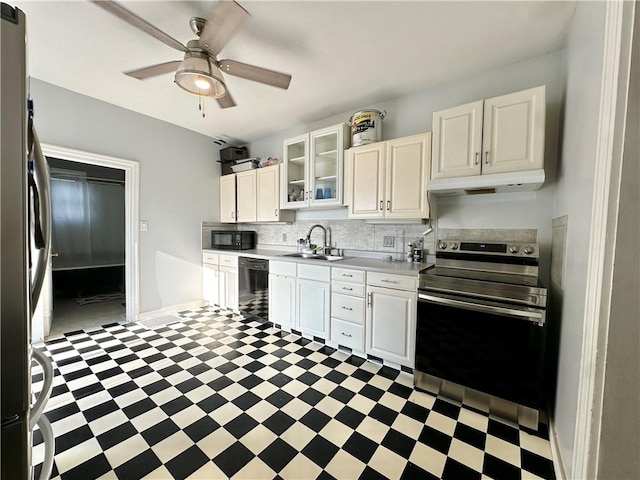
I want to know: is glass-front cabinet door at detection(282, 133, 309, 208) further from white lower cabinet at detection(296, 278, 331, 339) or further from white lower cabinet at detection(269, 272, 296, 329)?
white lower cabinet at detection(296, 278, 331, 339)

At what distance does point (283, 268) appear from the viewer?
2904 mm

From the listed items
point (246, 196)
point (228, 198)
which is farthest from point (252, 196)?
point (228, 198)

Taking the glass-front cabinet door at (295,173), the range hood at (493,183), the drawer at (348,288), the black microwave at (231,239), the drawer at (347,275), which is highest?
the glass-front cabinet door at (295,173)

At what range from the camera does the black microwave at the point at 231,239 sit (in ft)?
12.4

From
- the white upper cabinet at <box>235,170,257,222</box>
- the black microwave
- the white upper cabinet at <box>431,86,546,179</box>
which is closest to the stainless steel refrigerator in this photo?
the white upper cabinet at <box>431,86,546,179</box>

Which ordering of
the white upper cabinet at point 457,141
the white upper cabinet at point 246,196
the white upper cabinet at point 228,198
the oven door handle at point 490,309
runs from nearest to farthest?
the oven door handle at point 490,309, the white upper cabinet at point 457,141, the white upper cabinet at point 246,196, the white upper cabinet at point 228,198

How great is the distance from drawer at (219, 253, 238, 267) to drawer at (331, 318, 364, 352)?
1627 mm

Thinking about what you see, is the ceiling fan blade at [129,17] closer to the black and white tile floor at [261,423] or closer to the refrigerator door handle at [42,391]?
the refrigerator door handle at [42,391]

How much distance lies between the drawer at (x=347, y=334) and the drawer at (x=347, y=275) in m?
0.41

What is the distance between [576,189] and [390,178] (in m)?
1.34

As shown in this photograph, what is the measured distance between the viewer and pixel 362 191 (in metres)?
2.60

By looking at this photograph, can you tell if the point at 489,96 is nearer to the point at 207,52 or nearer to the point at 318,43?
the point at 318,43

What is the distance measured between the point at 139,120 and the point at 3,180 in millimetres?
3193

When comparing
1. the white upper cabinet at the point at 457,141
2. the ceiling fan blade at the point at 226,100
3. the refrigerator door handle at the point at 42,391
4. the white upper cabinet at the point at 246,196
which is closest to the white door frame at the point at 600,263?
the white upper cabinet at the point at 457,141
